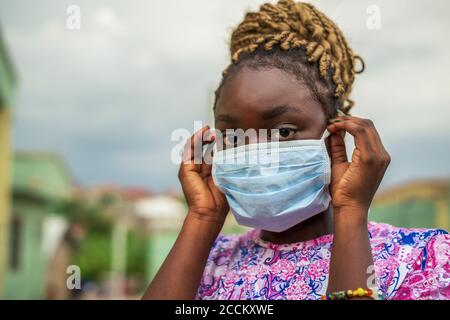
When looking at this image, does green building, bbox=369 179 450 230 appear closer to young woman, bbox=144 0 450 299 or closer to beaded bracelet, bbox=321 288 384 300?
young woman, bbox=144 0 450 299

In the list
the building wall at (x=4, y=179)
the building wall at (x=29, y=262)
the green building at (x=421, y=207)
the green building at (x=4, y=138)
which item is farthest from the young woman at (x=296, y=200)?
the building wall at (x=29, y=262)

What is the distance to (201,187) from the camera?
6.99 ft

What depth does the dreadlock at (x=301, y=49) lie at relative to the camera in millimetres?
2129

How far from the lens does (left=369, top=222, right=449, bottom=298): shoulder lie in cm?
178

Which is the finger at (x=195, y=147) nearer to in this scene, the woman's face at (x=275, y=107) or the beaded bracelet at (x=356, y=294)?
the woman's face at (x=275, y=107)

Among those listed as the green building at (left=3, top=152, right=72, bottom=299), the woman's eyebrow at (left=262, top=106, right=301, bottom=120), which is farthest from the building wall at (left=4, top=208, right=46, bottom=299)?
the woman's eyebrow at (left=262, top=106, right=301, bottom=120)

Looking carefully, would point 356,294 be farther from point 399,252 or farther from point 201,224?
point 201,224

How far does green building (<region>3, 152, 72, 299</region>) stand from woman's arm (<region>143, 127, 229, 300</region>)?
971 cm

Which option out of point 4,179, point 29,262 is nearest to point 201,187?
A: point 4,179

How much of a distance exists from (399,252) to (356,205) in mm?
232

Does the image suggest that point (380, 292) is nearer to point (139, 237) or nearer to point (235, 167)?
point (235, 167)

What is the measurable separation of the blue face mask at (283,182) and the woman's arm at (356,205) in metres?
0.12

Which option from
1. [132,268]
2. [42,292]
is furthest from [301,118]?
[132,268]

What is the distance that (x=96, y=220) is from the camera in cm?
2675
